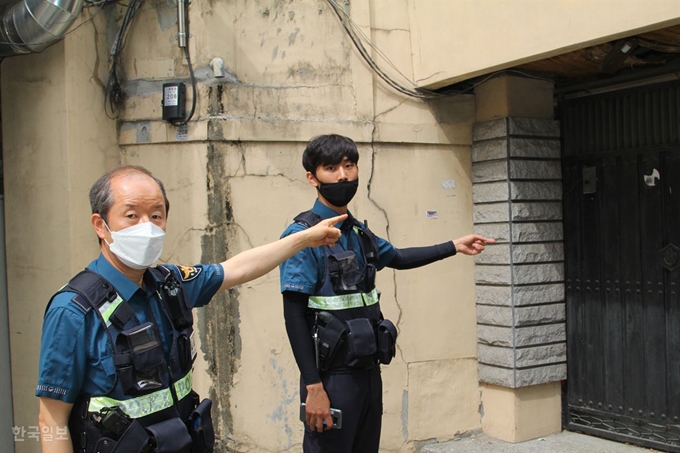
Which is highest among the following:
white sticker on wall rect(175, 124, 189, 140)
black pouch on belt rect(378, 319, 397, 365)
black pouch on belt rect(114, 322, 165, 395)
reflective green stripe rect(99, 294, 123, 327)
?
white sticker on wall rect(175, 124, 189, 140)

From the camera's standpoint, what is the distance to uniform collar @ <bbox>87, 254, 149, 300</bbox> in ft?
6.89

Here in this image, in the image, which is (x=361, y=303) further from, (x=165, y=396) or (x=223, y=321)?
(x=223, y=321)

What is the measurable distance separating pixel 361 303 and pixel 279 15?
8.08ft

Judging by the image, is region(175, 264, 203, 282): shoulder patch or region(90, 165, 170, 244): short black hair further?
region(175, 264, 203, 282): shoulder patch

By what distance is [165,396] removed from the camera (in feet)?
6.89

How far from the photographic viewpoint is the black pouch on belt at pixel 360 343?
2.99m

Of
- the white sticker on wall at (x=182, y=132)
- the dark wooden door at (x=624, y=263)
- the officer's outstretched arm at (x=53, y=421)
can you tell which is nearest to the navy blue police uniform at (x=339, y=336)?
the officer's outstretched arm at (x=53, y=421)

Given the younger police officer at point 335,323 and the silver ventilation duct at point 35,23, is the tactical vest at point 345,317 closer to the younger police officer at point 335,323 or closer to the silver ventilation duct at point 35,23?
the younger police officer at point 335,323

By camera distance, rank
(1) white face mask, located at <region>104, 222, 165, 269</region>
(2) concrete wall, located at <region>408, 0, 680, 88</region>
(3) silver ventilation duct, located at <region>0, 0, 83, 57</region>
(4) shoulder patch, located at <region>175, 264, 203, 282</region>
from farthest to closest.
→ (3) silver ventilation duct, located at <region>0, 0, 83, 57</region> → (2) concrete wall, located at <region>408, 0, 680, 88</region> → (4) shoulder patch, located at <region>175, 264, 203, 282</region> → (1) white face mask, located at <region>104, 222, 165, 269</region>

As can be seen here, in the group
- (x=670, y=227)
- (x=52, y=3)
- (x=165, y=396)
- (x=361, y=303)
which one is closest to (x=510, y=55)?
(x=670, y=227)

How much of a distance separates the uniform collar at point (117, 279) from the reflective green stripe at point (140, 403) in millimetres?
309

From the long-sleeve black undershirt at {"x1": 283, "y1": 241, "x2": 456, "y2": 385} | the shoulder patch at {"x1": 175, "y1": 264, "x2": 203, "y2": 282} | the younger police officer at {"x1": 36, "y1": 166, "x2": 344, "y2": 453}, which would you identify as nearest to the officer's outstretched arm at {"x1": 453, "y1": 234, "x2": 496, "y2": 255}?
the long-sleeve black undershirt at {"x1": 283, "y1": 241, "x2": 456, "y2": 385}

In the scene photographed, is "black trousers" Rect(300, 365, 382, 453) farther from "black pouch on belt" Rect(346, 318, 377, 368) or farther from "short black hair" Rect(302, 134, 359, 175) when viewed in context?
"short black hair" Rect(302, 134, 359, 175)

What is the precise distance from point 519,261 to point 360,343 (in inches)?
89.5
